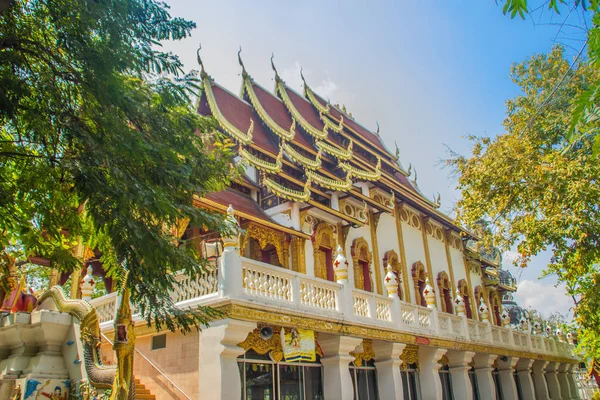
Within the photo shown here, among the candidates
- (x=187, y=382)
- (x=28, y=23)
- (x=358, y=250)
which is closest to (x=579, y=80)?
(x=358, y=250)

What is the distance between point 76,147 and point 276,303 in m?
4.12

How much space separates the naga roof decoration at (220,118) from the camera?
12945 millimetres

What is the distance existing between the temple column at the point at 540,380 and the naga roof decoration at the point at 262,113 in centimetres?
1246

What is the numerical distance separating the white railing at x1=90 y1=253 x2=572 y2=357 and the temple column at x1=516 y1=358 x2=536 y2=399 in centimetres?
541

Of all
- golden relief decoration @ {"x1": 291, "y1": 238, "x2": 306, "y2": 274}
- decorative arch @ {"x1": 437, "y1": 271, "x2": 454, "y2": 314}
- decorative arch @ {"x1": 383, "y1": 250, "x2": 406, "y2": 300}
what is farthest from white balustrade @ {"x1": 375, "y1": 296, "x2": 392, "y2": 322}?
decorative arch @ {"x1": 437, "y1": 271, "x2": 454, "y2": 314}

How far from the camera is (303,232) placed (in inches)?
491

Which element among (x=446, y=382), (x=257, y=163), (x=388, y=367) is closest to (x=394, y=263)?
(x=446, y=382)

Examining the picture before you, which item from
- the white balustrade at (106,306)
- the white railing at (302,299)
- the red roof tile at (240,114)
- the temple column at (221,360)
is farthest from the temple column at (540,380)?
the white balustrade at (106,306)

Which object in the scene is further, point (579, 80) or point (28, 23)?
point (579, 80)

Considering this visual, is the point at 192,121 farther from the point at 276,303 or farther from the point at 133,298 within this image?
the point at 276,303

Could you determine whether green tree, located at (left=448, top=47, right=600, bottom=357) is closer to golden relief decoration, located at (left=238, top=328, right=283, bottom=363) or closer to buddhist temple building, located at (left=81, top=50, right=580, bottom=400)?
buddhist temple building, located at (left=81, top=50, right=580, bottom=400)

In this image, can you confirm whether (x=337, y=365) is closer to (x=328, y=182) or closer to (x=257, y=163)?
(x=257, y=163)

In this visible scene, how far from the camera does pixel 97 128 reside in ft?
17.3

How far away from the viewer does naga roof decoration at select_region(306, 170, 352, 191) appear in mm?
13477
